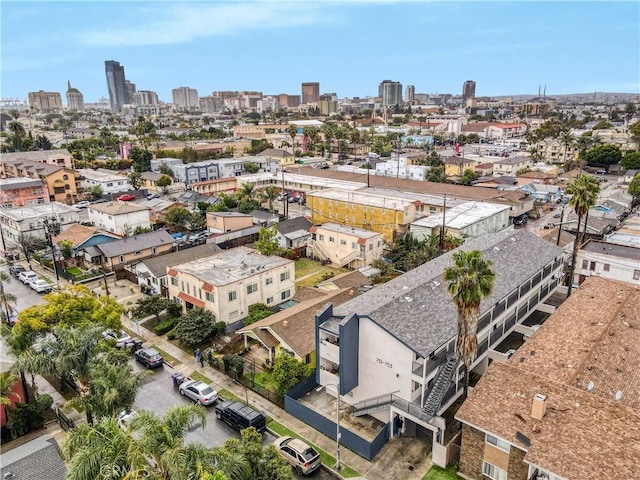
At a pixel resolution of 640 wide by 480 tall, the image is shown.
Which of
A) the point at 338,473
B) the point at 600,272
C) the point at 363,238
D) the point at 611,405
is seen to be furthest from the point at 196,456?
the point at 600,272

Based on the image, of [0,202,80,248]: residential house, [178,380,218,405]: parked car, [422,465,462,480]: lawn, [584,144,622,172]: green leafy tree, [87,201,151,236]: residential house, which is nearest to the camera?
[422,465,462,480]: lawn

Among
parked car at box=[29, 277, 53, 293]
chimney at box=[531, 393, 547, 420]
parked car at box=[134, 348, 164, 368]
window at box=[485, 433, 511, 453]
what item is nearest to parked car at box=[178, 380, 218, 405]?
parked car at box=[134, 348, 164, 368]

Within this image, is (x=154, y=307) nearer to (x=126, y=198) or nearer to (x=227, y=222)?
(x=227, y=222)

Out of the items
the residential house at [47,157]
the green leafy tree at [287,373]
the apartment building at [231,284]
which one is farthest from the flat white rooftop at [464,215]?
the residential house at [47,157]

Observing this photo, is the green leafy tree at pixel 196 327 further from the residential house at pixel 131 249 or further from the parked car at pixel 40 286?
the parked car at pixel 40 286

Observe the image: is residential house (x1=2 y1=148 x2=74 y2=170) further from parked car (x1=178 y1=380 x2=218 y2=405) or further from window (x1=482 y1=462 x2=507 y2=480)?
window (x1=482 y1=462 x2=507 y2=480)

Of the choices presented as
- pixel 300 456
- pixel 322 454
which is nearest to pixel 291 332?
pixel 322 454
